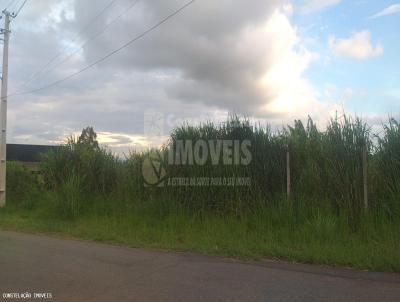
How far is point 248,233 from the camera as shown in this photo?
37.9 feet

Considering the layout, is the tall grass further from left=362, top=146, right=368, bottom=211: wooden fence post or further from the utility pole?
the utility pole

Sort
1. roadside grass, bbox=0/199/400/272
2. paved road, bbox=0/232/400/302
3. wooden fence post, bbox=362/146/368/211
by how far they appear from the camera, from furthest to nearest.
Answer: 1. wooden fence post, bbox=362/146/368/211
2. roadside grass, bbox=0/199/400/272
3. paved road, bbox=0/232/400/302

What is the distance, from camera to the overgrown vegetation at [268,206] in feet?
32.7

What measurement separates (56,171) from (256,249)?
13.1 metres

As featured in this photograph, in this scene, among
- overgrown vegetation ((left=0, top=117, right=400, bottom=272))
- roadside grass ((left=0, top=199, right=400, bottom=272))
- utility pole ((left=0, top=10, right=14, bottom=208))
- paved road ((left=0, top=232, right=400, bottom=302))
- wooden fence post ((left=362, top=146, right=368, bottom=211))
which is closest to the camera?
paved road ((left=0, top=232, right=400, bottom=302))

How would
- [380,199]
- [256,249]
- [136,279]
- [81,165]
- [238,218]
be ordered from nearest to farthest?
[136,279], [256,249], [380,199], [238,218], [81,165]

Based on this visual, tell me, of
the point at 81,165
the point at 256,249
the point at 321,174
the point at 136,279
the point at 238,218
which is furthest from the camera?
the point at 81,165

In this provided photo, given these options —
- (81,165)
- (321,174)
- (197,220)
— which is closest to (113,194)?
(81,165)

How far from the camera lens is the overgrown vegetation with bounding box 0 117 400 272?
32.7 ft

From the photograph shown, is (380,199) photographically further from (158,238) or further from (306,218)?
(158,238)

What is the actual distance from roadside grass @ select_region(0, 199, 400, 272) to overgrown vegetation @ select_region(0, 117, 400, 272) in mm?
27

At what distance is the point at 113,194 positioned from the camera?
18188 millimetres

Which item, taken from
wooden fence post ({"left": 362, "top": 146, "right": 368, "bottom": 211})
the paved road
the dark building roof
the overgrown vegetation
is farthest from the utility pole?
the dark building roof

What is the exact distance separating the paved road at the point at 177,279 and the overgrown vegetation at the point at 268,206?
3.08 ft
